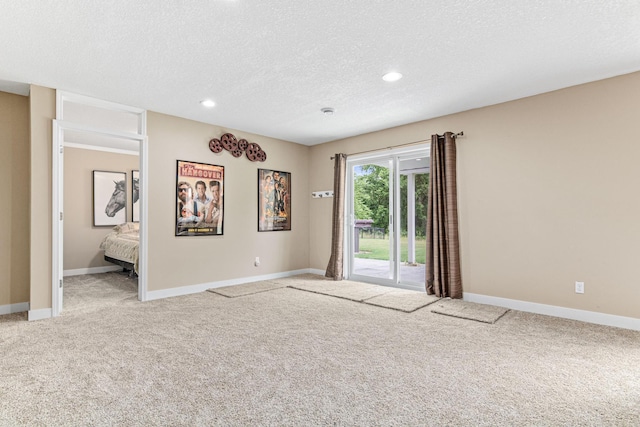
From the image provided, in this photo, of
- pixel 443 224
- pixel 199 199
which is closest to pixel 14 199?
pixel 199 199

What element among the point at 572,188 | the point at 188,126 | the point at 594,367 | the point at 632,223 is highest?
the point at 188,126

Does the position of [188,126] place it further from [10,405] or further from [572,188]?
[572,188]

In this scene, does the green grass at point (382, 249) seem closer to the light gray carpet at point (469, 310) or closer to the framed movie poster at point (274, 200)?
the light gray carpet at point (469, 310)

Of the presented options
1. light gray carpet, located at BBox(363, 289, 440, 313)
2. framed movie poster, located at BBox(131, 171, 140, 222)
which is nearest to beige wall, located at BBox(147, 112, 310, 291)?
light gray carpet, located at BBox(363, 289, 440, 313)

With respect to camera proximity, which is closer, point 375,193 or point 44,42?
point 44,42

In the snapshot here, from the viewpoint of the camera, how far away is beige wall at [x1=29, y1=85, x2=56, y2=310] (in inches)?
144

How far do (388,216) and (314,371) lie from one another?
350 cm

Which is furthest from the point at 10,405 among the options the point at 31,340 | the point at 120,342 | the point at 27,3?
the point at 27,3

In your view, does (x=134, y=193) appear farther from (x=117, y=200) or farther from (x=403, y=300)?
(x=403, y=300)

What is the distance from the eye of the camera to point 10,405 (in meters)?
1.95

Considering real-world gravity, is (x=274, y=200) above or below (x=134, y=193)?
below

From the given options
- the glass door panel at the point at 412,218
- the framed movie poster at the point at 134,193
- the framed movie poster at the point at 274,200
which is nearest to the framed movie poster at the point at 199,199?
the framed movie poster at the point at 274,200

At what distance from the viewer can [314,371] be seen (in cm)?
239

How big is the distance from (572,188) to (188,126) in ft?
16.5
